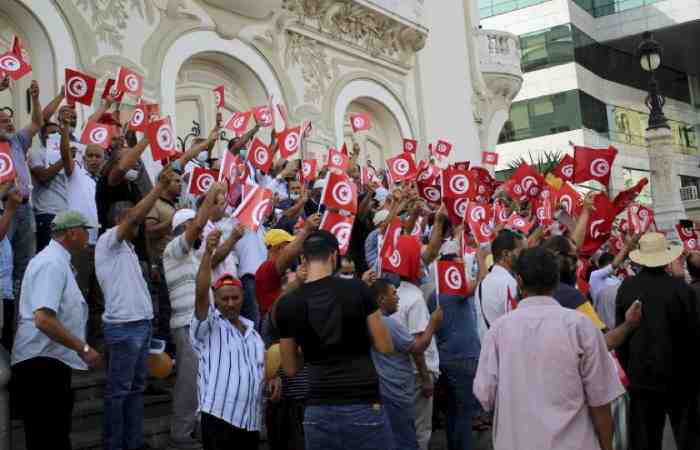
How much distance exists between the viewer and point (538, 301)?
12.0ft

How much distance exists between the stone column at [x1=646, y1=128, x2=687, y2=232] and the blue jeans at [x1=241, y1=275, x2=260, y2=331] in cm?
1180

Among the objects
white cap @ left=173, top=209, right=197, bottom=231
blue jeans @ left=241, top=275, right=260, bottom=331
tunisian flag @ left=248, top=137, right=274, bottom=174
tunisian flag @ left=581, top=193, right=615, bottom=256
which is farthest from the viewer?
tunisian flag @ left=248, top=137, right=274, bottom=174

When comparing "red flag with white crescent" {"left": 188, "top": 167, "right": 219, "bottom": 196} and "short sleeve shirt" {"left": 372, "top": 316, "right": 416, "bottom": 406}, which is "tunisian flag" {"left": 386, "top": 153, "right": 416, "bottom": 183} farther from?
"short sleeve shirt" {"left": 372, "top": 316, "right": 416, "bottom": 406}

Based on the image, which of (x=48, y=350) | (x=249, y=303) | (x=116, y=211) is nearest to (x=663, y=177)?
(x=249, y=303)

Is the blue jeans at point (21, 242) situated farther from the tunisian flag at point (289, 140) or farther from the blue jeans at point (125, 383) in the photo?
the tunisian flag at point (289, 140)

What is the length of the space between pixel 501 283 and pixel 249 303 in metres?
2.21

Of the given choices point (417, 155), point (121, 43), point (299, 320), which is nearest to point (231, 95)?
point (121, 43)

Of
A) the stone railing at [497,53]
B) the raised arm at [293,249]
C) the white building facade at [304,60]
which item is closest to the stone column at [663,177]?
the white building facade at [304,60]

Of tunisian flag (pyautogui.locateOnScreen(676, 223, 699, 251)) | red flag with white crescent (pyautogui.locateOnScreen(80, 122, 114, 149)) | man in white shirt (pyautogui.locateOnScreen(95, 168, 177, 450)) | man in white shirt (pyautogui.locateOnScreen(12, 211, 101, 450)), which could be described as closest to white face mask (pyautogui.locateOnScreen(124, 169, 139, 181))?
red flag with white crescent (pyautogui.locateOnScreen(80, 122, 114, 149))

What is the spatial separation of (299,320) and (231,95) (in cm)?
956

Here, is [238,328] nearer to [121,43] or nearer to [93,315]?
[93,315]

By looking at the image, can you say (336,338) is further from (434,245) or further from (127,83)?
(127,83)

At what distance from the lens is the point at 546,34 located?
123 feet

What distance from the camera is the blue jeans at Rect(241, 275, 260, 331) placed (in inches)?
264
